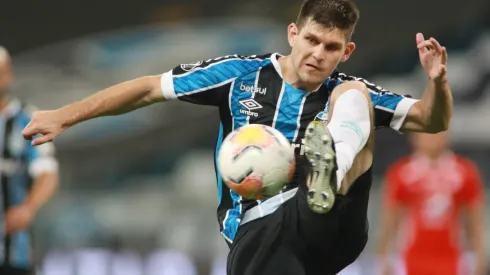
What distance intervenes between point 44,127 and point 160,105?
8104 mm

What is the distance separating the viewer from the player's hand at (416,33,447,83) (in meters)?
4.17

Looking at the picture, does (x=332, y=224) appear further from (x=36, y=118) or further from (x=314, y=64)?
(x=36, y=118)

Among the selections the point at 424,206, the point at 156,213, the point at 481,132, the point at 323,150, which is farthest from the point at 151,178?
the point at 323,150

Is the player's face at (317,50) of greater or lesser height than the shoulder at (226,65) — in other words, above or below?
above

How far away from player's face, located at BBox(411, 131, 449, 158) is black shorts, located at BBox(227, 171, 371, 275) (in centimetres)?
328

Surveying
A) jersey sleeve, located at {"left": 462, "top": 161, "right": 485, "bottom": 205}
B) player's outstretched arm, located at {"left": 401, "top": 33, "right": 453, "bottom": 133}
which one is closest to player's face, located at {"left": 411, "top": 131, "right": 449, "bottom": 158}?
jersey sleeve, located at {"left": 462, "top": 161, "right": 485, "bottom": 205}

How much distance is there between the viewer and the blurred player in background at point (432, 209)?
7.36 meters

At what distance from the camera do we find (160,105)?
483 inches

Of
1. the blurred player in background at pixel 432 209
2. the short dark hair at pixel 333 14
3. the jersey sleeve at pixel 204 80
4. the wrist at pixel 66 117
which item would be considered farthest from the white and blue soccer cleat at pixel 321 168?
Result: the blurred player in background at pixel 432 209

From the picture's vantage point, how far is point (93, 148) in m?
11.7

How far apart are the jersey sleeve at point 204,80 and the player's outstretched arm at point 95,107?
0.22 feet

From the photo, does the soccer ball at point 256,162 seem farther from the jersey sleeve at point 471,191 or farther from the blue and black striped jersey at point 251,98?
the jersey sleeve at point 471,191

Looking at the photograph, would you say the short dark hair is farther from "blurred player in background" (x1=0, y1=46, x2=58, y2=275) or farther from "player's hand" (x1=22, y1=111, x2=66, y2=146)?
"blurred player in background" (x1=0, y1=46, x2=58, y2=275)

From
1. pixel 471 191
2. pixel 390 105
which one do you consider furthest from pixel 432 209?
pixel 390 105
